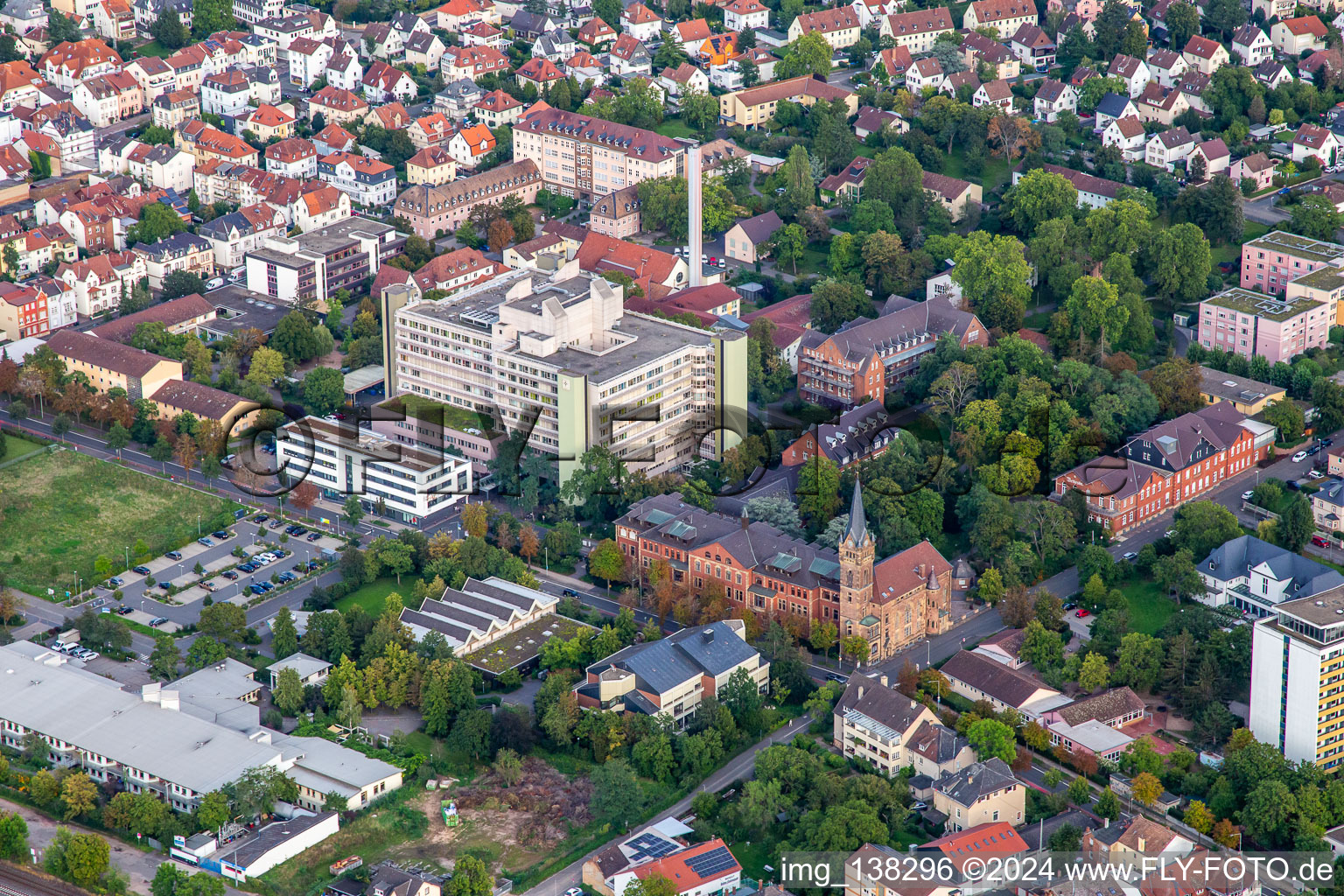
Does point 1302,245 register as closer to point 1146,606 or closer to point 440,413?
point 1146,606

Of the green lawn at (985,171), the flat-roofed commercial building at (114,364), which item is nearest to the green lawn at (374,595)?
the flat-roofed commercial building at (114,364)

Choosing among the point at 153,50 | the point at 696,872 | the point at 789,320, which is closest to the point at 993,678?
the point at 696,872

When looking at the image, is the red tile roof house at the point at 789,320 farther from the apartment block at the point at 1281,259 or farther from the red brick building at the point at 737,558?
the apartment block at the point at 1281,259

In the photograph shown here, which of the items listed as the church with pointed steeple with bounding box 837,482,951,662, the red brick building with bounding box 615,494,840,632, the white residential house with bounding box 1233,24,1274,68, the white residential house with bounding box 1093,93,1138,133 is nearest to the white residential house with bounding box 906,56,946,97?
the white residential house with bounding box 1093,93,1138,133

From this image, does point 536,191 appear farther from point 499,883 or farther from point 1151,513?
point 499,883

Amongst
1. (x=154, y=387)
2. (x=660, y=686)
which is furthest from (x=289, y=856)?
(x=154, y=387)

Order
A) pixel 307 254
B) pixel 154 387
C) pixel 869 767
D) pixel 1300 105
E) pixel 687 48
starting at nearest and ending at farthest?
pixel 869 767
pixel 154 387
pixel 307 254
pixel 1300 105
pixel 687 48

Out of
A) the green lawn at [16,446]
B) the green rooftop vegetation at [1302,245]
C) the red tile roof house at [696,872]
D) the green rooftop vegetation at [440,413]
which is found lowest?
the red tile roof house at [696,872]
